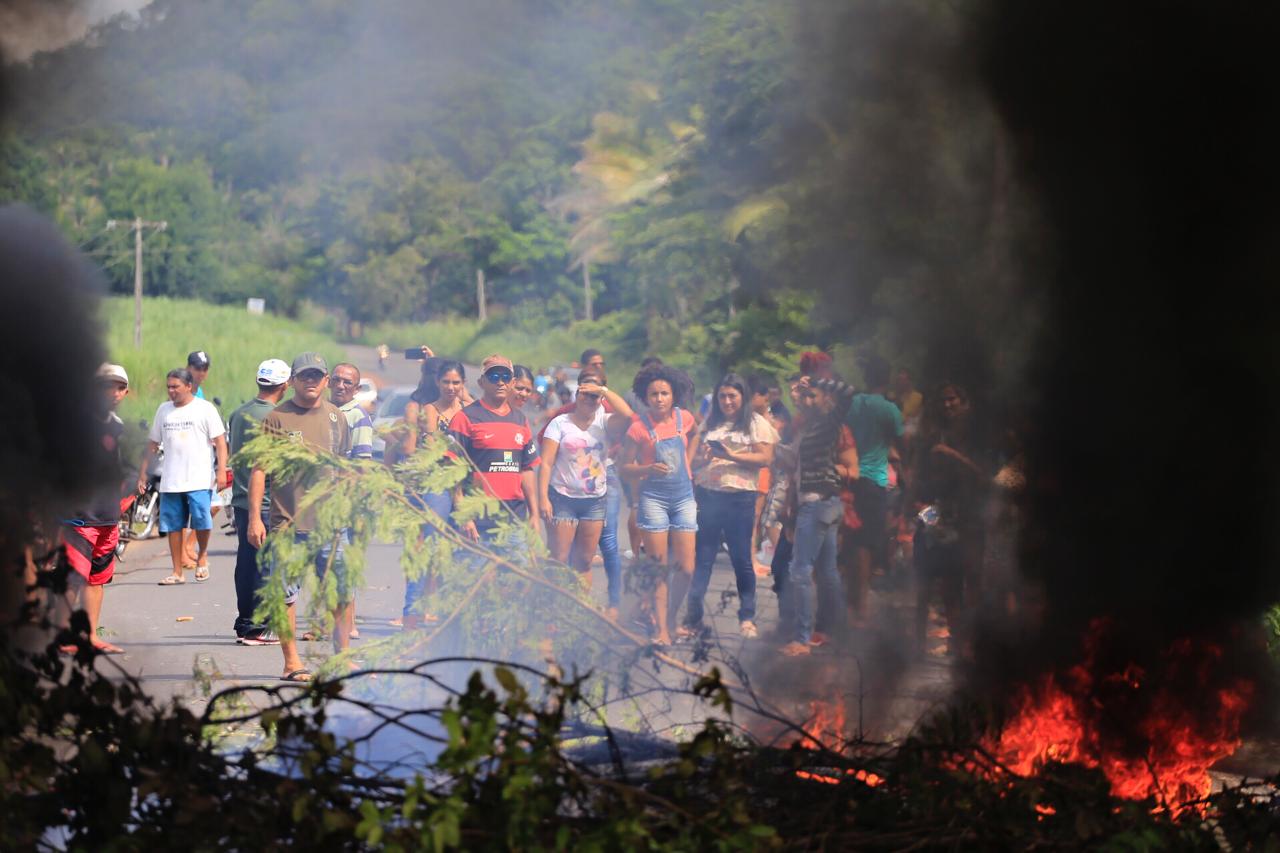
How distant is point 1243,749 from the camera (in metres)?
6.27

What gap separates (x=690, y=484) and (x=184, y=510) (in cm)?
404

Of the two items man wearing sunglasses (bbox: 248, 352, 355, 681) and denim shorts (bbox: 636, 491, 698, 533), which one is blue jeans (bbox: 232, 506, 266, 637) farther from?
denim shorts (bbox: 636, 491, 698, 533)

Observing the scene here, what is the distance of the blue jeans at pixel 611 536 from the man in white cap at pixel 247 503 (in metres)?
1.93

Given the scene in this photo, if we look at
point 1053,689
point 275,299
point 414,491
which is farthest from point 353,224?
point 1053,689

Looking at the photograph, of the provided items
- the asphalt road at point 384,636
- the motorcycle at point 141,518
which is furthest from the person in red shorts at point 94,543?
the motorcycle at point 141,518

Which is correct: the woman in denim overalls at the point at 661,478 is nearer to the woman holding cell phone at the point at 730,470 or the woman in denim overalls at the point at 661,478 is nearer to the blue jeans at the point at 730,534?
the blue jeans at the point at 730,534

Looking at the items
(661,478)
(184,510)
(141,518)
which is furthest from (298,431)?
(141,518)

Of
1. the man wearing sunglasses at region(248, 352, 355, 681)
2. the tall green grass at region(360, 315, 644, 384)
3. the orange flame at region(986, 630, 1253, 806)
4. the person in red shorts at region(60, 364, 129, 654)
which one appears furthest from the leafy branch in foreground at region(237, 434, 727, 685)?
the tall green grass at region(360, 315, 644, 384)

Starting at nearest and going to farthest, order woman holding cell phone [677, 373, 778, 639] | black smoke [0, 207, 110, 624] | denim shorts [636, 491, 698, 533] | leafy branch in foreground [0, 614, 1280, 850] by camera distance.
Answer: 1. leafy branch in foreground [0, 614, 1280, 850]
2. black smoke [0, 207, 110, 624]
3. denim shorts [636, 491, 698, 533]
4. woman holding cell phone [677, 373, 778, 639]

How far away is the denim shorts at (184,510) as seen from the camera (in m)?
9.77

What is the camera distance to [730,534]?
8453 mm

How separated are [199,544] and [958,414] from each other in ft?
21.6

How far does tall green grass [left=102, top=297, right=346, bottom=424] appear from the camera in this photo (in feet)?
42.9

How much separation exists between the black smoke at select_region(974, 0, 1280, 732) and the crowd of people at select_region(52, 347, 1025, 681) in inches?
23.6
